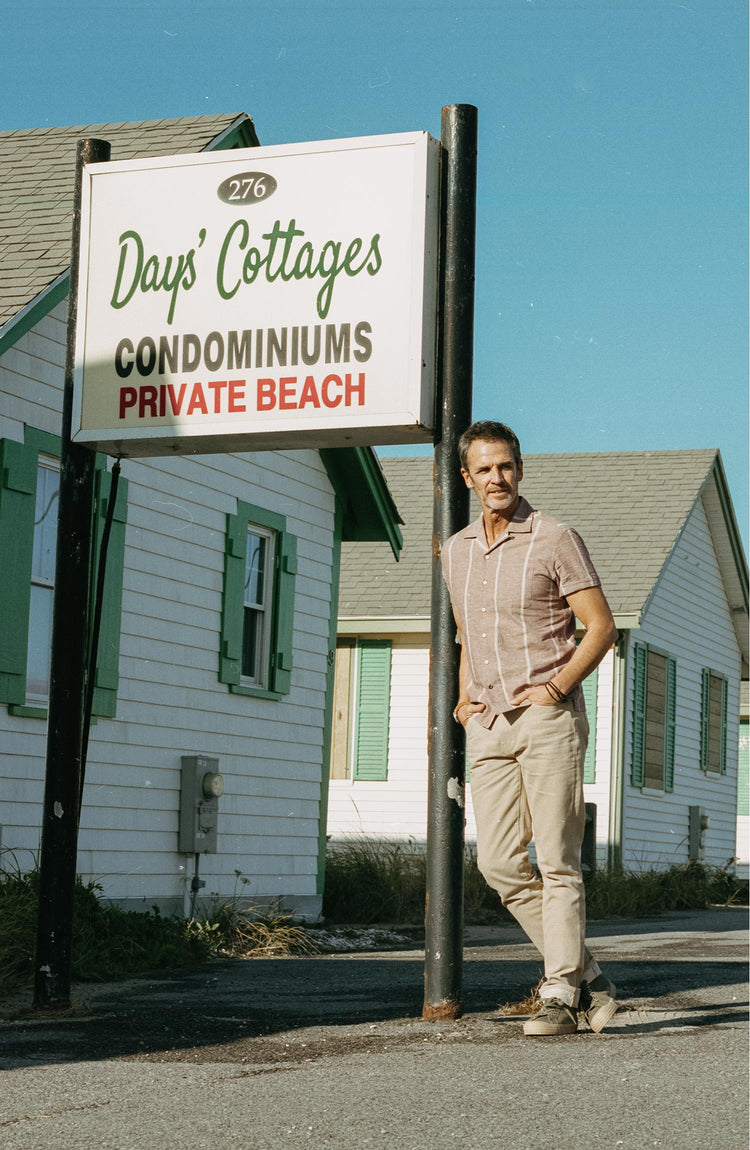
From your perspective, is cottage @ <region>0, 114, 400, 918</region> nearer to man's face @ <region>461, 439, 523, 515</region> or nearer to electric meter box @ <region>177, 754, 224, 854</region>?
electric meter box @ <region>177, 754, 224, 854</region>

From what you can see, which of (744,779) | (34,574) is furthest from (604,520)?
(34,574)

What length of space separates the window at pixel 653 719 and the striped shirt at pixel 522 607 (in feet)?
52.4

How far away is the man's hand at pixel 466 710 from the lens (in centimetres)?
595

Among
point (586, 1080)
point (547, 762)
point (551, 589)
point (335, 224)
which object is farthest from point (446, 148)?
point (586, 1080)

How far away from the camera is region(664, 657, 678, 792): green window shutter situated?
2325 centimetres

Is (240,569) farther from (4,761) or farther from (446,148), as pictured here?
(446,148)

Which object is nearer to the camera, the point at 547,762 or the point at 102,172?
the point at 547,762

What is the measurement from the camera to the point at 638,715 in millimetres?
21859

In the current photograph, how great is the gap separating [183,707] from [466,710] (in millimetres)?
7156

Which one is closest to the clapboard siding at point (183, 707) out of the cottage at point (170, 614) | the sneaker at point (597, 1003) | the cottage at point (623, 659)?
the cottage at point (170, 614)

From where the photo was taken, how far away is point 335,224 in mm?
6875

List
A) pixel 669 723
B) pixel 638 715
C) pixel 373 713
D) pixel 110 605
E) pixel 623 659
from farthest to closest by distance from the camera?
pixel 669 723 → pixel 638 715 → pixel 373 713 → pixel 623 659 → pixel 110 605

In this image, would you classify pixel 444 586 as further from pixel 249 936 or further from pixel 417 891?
pixel 417 891

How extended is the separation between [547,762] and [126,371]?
2693 millimetres
